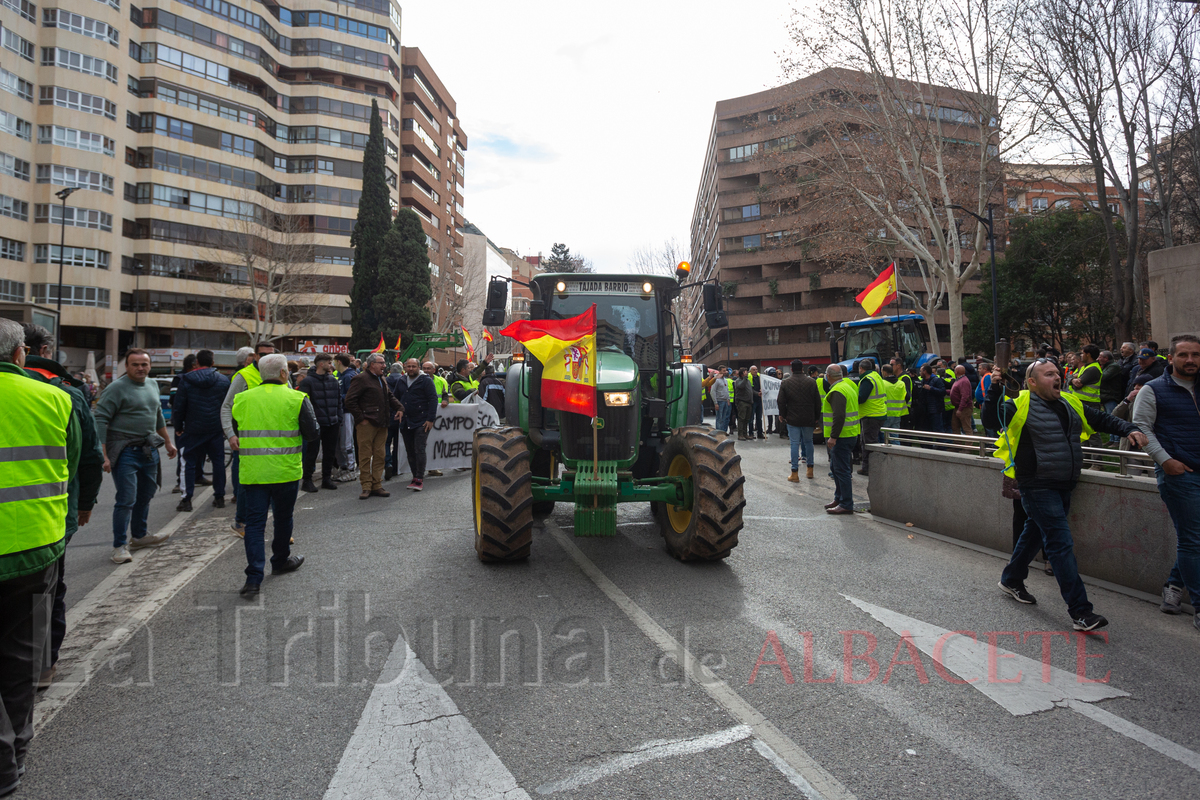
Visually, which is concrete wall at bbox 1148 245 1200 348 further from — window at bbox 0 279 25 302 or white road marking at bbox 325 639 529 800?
window at bbox 0 279 25 302

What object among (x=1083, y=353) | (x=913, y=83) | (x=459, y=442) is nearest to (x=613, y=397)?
(x=459, y=442)

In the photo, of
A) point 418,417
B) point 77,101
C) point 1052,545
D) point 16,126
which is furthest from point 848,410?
point 77,101

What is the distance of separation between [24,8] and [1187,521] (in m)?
58.9

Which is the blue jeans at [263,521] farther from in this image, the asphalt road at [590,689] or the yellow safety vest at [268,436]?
the asphalt road at [590,689]

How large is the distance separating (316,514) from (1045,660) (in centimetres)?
778

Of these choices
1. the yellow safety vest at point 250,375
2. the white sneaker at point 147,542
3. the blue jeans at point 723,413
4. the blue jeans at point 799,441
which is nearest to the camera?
the white sneaker at point 147,542

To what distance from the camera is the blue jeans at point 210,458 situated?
29.4ft

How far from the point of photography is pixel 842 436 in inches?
362

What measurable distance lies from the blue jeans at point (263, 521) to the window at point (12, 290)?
48010mm

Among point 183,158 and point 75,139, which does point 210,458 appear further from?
point 183,158

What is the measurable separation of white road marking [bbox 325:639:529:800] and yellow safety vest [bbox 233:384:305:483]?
2576 millimetres

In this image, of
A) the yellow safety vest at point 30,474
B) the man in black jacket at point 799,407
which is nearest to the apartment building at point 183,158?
the man in black jacket at point 799,407

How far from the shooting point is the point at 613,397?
6324 millimetres

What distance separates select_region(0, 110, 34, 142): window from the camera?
4157cm
